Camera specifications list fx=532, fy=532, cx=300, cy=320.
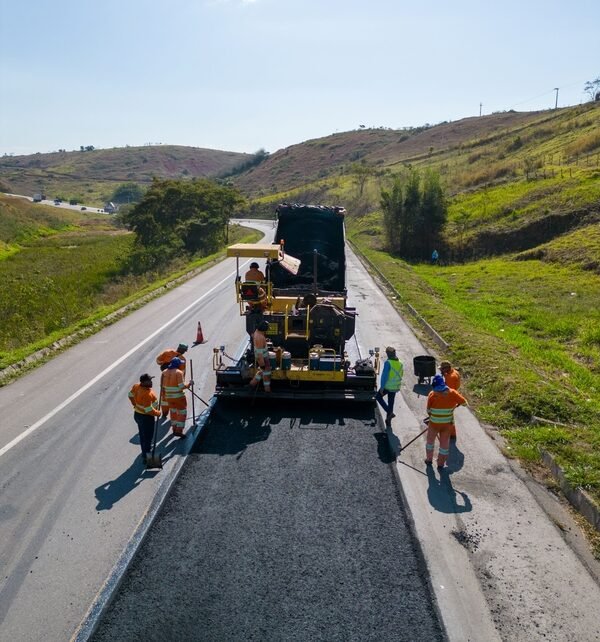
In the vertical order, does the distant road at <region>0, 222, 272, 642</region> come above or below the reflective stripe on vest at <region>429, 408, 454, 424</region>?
below

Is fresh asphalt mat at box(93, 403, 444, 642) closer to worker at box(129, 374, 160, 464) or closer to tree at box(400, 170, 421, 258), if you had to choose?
worker at box(129, 374, 160, 464)

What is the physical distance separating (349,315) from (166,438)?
4.97 meters

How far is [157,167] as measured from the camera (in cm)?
18938

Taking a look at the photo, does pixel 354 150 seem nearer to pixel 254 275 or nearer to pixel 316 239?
pixel 316 239

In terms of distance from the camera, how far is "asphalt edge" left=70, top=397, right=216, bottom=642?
5.32m

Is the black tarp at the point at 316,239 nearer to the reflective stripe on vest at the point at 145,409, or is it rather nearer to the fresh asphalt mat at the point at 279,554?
the fresh asphalt mat at the point at 279,554

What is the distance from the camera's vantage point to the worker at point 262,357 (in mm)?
10258

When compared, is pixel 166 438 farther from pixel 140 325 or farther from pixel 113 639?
pixel 140 325

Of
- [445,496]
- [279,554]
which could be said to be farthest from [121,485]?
[445,496]

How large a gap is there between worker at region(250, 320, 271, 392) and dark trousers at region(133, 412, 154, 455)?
7.90ft

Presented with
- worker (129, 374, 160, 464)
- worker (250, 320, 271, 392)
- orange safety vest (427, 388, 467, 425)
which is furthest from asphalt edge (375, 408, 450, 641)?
worker (129, 374, 160, 464)

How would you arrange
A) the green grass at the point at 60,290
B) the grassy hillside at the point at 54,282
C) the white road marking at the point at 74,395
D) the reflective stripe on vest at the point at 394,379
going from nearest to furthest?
1. the white road marking at the point at 74,395
2. the reflective stripe on vest at the point at 394,379
3. the green grass at the point at 60,290
4. the grassy hillside at the point at 54,282

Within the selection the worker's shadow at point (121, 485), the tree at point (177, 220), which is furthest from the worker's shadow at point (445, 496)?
the tree at point (177, 220)

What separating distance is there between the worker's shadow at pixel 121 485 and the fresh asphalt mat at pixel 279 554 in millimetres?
649
